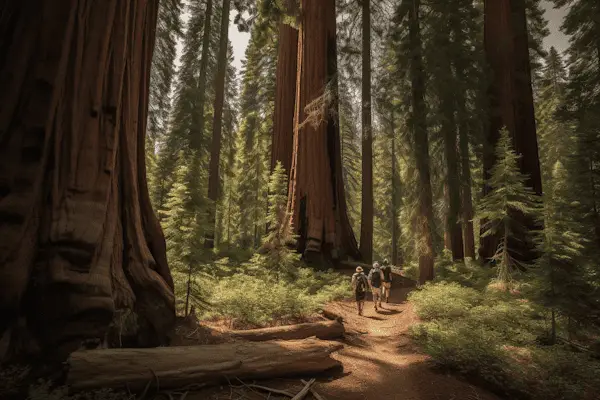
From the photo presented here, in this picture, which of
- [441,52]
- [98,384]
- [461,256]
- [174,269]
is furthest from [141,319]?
[461,256]

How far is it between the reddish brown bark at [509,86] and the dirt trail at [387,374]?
9198 millimetres

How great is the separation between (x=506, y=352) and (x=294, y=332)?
385cm

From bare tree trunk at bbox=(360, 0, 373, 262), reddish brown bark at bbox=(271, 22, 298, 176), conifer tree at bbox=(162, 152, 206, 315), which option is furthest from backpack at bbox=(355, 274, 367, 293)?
reddish brown bark at bbox=(271, 22, 298, 176)

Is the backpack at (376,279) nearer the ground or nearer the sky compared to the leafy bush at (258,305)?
nearer the sky

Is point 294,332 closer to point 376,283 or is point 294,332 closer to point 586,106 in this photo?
point 376,283

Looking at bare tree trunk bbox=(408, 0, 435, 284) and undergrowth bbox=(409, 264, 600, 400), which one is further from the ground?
bare tree trunk bbox=(408, 0, 435, 284)

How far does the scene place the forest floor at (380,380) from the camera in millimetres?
4384

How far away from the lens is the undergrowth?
477 cm

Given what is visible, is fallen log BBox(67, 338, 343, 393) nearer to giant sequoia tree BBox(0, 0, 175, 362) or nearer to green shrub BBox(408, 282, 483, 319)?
giant sequoia tree BBox(0, 0, 175, 362)

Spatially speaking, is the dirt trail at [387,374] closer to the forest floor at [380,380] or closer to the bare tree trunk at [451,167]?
the forest floor at [380,380]

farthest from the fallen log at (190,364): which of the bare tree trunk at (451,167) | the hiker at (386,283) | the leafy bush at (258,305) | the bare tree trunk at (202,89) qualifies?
the bare tree trunk at (202,89)

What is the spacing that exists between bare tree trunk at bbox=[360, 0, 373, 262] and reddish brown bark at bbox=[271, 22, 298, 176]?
13.9 feet

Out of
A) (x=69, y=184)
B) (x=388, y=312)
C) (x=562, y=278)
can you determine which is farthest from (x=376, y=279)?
(x=69, y=184)

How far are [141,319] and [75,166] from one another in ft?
7.59
